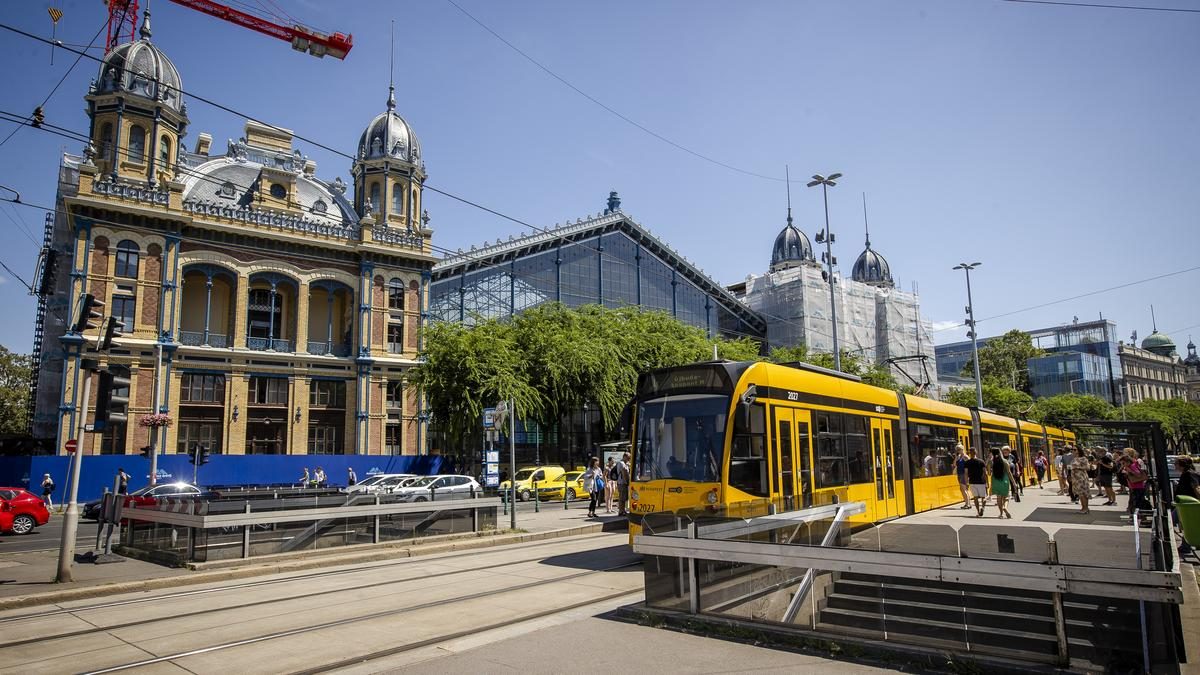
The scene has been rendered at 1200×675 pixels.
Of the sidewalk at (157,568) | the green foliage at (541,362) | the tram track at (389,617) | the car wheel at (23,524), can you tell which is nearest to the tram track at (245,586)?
the sidewalk at (157,568)

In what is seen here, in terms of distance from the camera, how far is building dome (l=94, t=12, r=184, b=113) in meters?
41.2

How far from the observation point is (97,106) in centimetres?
4150

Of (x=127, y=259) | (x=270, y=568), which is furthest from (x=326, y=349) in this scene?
(x=270, y=568)

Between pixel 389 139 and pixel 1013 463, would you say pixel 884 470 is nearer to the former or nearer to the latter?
pixel 1013 463

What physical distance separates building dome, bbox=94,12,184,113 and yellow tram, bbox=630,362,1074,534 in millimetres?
40347

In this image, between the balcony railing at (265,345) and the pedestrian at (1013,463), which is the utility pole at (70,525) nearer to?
the pedestrian at (1013,463)

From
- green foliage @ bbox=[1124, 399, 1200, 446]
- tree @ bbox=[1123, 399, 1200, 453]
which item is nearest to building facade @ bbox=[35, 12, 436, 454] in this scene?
tree @ bbox=[1123, 399, 1200, 453]

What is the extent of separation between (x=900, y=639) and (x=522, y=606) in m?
4.81

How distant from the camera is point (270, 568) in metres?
13.3

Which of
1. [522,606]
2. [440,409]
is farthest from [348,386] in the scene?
[522,606]

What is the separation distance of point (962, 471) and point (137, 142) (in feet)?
147

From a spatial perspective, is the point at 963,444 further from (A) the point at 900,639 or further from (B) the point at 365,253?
(B) the point at 365,253

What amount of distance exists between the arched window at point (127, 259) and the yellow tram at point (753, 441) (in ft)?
122

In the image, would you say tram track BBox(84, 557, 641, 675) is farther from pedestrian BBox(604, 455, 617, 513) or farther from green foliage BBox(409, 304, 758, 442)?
green foliage BBox(409, 304, 758, 442)
